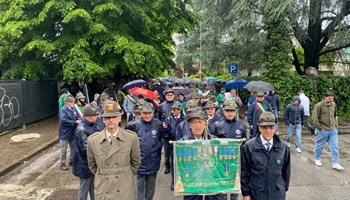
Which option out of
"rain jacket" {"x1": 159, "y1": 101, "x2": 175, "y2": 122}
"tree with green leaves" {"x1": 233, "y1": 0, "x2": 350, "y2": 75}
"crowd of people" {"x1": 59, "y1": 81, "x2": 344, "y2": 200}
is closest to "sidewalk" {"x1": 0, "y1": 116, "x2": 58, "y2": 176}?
"crowd of people" {"x1": 59, "y1": 81, "x2": 344, "y2": 200}

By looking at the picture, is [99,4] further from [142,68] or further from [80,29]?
[142,68]

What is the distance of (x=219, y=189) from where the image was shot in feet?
13.2

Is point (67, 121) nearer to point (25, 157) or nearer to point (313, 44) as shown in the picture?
point (25, 157)

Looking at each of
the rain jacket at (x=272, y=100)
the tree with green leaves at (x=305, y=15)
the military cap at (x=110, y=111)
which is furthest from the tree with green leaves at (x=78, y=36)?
the military cap at (x=110, y=111)

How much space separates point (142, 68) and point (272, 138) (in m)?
12.2

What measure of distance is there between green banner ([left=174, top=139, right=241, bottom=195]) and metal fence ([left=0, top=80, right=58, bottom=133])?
10.5m

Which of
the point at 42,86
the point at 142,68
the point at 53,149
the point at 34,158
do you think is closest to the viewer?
the point at 34,158

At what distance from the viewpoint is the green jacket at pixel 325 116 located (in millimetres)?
7730

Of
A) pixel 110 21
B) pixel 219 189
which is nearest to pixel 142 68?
pixel 110 21

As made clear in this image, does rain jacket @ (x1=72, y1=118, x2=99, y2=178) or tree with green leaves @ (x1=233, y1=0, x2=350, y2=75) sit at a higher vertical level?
tree with green leaves @ (x1=233, y1=0, x2=350, y2=75)

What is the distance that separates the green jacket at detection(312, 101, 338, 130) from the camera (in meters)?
7.73

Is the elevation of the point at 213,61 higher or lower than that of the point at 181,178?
higher

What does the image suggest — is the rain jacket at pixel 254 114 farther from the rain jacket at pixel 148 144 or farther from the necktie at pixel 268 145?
the necktie at pixel 268 145

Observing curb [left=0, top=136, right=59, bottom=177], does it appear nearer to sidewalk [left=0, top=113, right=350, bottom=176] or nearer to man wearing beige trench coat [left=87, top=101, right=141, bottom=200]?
sidewalk [left=0, top=113, right=350, bottom=176]
